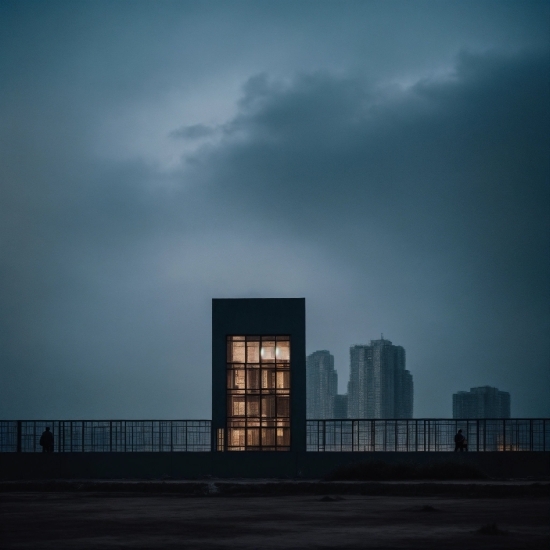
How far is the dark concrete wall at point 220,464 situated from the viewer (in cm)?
3503

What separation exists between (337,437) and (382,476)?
6.59 metres

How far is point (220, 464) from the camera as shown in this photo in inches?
1395

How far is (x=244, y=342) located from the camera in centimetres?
3606

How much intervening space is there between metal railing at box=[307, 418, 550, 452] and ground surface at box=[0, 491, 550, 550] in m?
14.5

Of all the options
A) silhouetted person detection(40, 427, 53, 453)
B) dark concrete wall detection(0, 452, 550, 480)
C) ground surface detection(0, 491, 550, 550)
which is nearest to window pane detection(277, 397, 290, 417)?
dark concrete wall detection(0, 452, 550, 480)

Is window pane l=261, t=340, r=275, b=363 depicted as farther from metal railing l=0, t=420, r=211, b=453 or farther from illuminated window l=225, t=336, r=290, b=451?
metal railing l=0, t=420, r=211, b=453

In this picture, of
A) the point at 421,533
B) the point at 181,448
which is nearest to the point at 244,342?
the point at 181,448

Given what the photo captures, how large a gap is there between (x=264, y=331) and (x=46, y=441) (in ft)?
28.2

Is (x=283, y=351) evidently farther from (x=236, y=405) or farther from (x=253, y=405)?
(x=236, y=405)

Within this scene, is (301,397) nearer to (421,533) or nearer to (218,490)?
(218,490)

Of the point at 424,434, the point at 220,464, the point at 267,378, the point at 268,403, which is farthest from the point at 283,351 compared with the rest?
the point at 424,434

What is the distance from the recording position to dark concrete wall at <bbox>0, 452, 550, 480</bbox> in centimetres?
3503

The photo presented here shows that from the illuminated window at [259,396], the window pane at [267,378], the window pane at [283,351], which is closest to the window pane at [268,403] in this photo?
the illuminated window at [259,396]

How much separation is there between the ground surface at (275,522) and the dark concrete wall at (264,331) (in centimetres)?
1435
